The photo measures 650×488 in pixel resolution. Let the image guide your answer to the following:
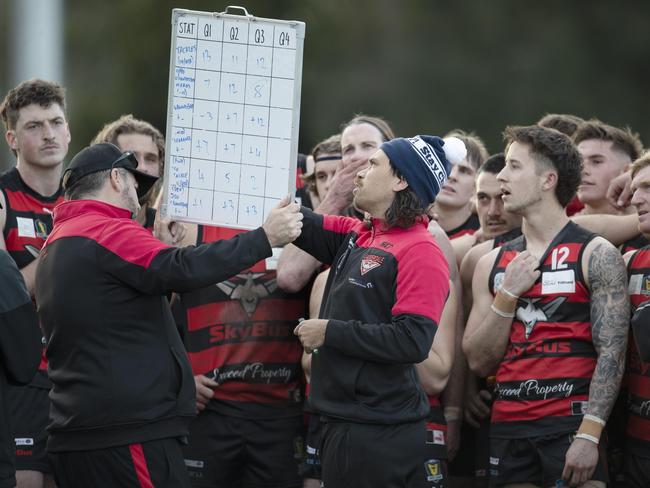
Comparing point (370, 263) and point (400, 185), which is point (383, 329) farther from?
point (400, 185)

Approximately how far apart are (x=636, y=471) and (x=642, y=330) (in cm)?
83

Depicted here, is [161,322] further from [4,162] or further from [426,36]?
[426,36]

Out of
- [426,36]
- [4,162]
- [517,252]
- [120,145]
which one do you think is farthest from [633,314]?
[426,36]

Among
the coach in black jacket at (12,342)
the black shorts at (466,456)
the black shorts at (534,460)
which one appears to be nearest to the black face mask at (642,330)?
the black shorts at (534,460)

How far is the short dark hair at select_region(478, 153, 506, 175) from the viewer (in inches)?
261

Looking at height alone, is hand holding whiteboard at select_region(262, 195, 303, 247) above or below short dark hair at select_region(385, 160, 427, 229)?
below

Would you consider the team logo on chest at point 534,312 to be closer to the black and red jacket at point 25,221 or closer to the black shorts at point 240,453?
the black shorts at point 240,453

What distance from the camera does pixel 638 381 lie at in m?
5.62

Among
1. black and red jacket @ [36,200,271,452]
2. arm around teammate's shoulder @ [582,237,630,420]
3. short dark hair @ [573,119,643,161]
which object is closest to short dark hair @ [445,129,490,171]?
short dark hair @ [573,119,643,161]

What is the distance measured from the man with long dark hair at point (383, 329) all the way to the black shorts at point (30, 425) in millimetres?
1942

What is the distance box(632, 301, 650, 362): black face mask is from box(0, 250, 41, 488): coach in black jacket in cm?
275

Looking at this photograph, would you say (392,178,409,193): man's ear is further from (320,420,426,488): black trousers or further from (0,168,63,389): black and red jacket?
(0,168,63,389): black and red jacket

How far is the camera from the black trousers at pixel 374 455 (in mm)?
4918

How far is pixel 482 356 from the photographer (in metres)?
5.75
